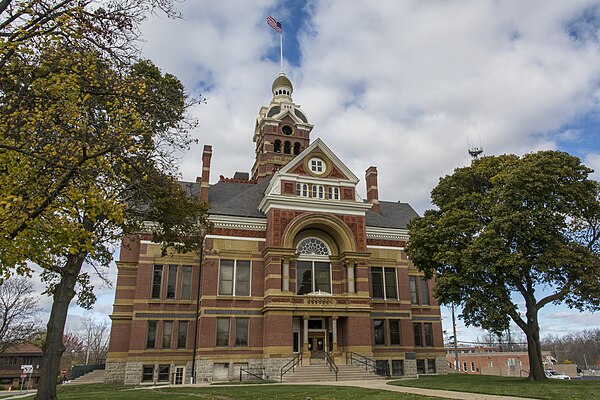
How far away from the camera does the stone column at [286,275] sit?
1238 inches

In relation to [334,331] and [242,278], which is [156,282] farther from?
[334,331]

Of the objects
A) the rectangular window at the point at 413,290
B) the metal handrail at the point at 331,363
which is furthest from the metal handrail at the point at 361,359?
the rectangular window at the point at 413,290

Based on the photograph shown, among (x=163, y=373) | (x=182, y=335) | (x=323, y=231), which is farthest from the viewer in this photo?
(x=323, y=231)

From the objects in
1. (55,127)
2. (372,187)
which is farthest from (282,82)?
(55,127)

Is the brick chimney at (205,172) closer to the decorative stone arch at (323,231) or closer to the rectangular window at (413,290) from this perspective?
the decorative stone arch at (323,231)

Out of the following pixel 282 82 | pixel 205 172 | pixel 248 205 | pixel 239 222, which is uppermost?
pixel 282 82

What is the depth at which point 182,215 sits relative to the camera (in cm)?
1894

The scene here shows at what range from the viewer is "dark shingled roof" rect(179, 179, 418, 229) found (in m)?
34.0

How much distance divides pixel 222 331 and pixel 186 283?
4.38m

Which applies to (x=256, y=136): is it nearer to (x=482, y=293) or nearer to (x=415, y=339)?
(x=415, y=339)

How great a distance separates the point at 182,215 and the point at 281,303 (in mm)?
13764

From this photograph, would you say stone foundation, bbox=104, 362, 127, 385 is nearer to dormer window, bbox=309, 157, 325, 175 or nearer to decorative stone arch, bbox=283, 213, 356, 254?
decorative stone arch, bbox=283, 213, 356, 254

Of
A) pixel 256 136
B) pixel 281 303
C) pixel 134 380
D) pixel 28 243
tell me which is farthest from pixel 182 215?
pixel 256 136

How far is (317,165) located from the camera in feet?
116
